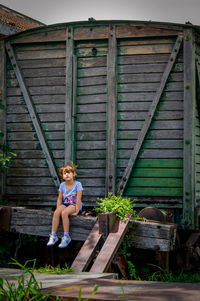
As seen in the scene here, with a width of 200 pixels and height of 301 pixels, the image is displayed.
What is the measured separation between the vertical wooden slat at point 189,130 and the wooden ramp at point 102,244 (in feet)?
7.30

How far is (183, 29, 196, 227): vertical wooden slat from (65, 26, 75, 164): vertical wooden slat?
2080mm

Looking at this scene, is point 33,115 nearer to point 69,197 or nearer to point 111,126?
point 111,126

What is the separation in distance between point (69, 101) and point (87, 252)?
3.91 metres

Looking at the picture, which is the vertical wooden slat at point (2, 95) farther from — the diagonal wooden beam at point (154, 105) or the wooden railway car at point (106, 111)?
the diagonal wooden beam at point (154, 105)

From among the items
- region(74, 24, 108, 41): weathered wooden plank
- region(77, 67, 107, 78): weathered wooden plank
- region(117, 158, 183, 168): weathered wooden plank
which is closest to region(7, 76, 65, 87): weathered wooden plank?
region(77, 67, 107, 78): weathered wooden plank

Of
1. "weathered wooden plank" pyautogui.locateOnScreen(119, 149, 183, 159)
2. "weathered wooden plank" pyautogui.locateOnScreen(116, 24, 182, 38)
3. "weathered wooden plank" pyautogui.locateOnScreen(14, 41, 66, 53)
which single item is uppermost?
"weathered wooden plank" pyautogui.locateOnScreen(116, 24, 182, 38)

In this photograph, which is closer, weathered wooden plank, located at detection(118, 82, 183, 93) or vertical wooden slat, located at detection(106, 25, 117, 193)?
weathered wooden plank, located at detection(118, 82, 183, 93)

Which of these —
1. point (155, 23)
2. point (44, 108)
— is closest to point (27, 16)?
point (44, 108)

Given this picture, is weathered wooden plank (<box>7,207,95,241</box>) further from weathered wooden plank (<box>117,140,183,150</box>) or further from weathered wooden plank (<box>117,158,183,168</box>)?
weathered wooden plank (<box>117,140,183,150</box>)

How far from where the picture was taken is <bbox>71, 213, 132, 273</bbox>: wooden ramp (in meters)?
4.65

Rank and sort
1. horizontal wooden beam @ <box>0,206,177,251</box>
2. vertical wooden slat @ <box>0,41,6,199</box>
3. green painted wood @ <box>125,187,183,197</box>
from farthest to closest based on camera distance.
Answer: vertical wooden slat @ <box>0,41,6,199</box>
green painted wood @ <box>125,187,183,197</box>
horizontal wooden beam @ <box>0,206,177,251</box>

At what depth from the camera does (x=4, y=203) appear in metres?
8.20

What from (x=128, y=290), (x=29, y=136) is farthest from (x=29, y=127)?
(x=128, y=290)

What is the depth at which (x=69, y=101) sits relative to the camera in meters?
8.22
